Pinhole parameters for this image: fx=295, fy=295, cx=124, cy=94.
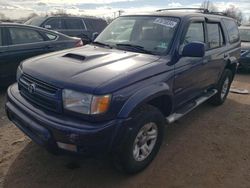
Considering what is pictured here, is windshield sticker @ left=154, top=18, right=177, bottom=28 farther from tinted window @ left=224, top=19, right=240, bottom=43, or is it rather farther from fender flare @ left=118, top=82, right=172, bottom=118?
tinted window @ left=224, top=19, right=240, bottom=43

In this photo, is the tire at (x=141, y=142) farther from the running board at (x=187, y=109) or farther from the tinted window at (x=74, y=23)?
the tinted window at (x=74, y=23)

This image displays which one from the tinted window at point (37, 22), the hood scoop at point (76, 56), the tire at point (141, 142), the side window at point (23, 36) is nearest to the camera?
the tire at point (141, 142)

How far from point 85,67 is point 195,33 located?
1.97 meters

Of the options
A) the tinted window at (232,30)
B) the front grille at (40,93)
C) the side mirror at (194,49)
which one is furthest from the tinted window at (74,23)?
the side mirror at (194,49)

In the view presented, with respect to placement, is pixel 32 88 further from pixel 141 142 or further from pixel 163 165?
pixel 163 165

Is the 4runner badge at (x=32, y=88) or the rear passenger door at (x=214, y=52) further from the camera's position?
the rear passenger door at (x=214, y=52)

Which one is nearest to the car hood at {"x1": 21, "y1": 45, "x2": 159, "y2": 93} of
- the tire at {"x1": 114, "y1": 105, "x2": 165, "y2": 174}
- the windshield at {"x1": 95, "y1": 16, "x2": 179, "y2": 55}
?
the windshield at {"x1": 95, "y1": 16, "x2": 179, "y2": 55}

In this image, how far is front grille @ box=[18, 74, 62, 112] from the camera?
2.94 metres

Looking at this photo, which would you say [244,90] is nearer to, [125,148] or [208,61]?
[208,61]

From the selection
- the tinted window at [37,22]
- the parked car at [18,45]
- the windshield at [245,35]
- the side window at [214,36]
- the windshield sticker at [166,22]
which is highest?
the windshield sticker at [166,22]

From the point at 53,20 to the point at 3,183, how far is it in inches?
334

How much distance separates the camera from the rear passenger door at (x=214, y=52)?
473cm

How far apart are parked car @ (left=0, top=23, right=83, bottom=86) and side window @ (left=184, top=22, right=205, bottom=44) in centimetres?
345

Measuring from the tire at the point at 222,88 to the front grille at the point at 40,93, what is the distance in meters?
3.59
